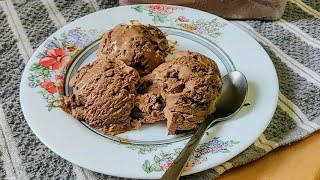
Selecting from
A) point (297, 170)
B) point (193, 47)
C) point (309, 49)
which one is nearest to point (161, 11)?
point (193, 47)

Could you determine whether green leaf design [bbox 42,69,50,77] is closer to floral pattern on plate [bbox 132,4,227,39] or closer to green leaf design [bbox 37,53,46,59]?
green leaf design [bbox 37,53,46,59]

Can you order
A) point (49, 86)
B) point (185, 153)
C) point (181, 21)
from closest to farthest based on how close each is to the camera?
point (185, 153)
point (49, 86)
point (181, 21)

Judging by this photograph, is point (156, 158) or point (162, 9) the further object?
point (162, 9)

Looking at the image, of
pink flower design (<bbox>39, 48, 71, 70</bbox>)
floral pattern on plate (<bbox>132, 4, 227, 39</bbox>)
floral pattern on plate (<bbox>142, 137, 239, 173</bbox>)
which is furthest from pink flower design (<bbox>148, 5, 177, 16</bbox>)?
floral pattern on plate (<bbox>142, 137, 239, 173</bbox>)

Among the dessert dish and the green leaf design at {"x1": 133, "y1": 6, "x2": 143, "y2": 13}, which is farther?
the green leaf design at {"x1": 133, "y1": 6, "x2": 143, "y2": 13}

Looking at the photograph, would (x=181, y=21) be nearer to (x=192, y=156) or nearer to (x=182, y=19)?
(x=182, y=19)

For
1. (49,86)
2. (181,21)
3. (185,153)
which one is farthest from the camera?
(181,21)

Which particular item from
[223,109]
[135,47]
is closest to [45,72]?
[135,47]

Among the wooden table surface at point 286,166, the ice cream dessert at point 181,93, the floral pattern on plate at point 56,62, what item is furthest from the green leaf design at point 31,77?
the wooden table surface at point 286,166
